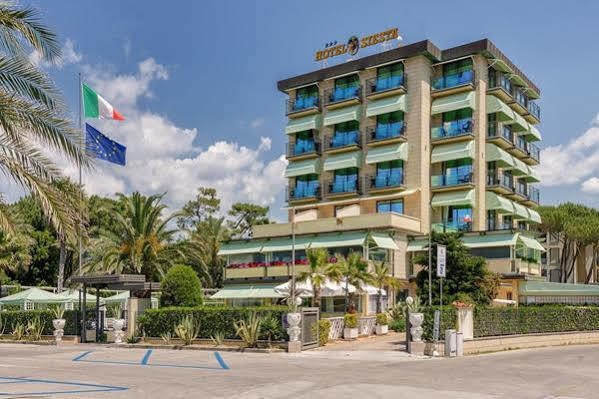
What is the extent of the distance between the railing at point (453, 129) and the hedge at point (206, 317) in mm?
33289

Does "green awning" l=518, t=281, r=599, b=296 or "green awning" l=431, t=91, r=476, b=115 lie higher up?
"green awning" l=431, t=91, r=476, b=115

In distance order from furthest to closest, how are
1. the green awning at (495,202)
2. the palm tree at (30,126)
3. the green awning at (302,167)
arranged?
the green awning at (302,167) < the green awning at (495,202) < the palm tree at (30,126)

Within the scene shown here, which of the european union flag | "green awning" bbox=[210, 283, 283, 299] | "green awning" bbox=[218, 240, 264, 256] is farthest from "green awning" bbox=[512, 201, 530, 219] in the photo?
the european union flag

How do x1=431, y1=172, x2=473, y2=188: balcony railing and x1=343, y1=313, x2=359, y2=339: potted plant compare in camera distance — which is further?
x1=431, y1=172, x2=473, y2=188: balcony railing

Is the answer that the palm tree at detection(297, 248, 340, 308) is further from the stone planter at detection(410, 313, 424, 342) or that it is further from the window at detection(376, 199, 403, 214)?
the window at detection(376, 199, 403, 214)

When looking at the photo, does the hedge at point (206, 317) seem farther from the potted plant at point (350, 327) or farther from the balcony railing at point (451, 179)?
the balcony railing at point (451, 179)

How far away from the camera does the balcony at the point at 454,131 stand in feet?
192

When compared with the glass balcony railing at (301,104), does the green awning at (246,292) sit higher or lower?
lower

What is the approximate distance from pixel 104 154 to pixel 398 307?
63.3 feet

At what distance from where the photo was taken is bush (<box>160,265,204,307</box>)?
116 ft

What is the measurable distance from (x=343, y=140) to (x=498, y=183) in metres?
14.7

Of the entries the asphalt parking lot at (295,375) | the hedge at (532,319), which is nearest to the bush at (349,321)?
the asphalt parking lot at (295,375)

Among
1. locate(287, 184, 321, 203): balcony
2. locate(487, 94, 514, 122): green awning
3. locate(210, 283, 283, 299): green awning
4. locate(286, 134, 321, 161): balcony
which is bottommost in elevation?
locate(210, 283, 283, 299): green awning

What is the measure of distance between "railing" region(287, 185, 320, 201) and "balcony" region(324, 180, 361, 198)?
1085mm
